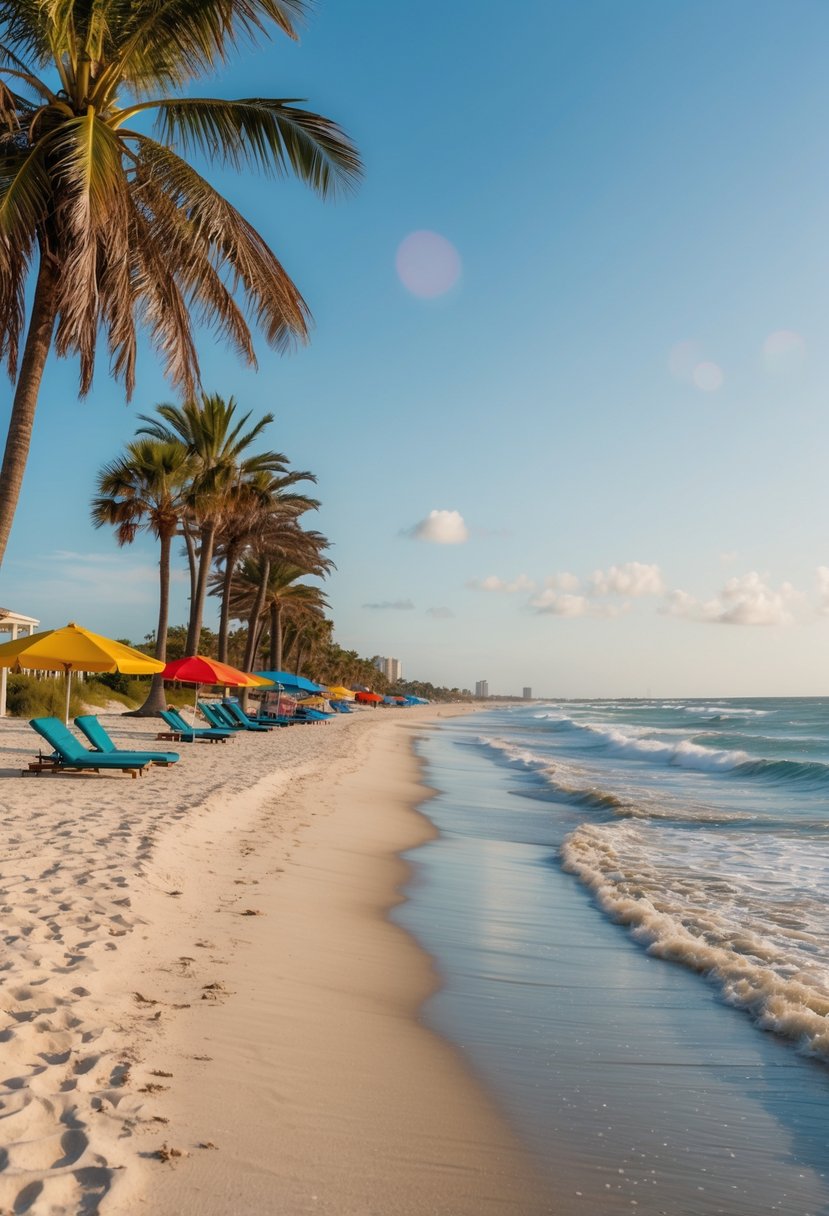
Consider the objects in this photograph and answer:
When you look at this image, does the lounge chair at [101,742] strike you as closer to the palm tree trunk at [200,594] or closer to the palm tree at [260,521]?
the palm tree trunk at [200,594]

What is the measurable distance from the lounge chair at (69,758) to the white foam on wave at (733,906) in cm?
613

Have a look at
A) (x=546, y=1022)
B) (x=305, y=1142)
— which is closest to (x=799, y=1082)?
(x=546, y=1022)

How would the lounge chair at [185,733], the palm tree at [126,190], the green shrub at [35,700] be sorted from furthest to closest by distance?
the green shrub at [35,700]
the lounge chair at [185,733]
the palm tree at [126,190]

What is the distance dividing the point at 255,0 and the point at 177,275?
3226 mm

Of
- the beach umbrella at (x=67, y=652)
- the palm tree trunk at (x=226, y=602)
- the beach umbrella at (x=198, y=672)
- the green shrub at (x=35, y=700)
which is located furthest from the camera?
the palm tree trunk at (x=226, y=602)

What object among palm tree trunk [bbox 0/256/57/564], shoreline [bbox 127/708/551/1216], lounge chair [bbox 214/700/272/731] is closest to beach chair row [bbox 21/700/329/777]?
palm tree trunk [bbox 0/256/57/564]

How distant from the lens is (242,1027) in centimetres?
415

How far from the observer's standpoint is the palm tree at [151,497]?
78.2 ft

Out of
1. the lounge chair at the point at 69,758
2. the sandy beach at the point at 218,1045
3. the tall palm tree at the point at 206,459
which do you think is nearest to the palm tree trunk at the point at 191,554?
the tall palm tree at the point at 206,459

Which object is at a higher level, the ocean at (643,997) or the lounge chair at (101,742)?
the lounge chair at (101,742)

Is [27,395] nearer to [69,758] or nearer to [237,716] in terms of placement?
[69,758]

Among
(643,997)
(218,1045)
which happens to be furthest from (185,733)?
(218,1045)

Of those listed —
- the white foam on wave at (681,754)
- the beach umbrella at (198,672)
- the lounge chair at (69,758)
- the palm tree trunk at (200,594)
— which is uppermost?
the palm tree trunk at (200,594)

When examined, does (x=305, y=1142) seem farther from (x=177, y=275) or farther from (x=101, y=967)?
(x=177, y=275)
